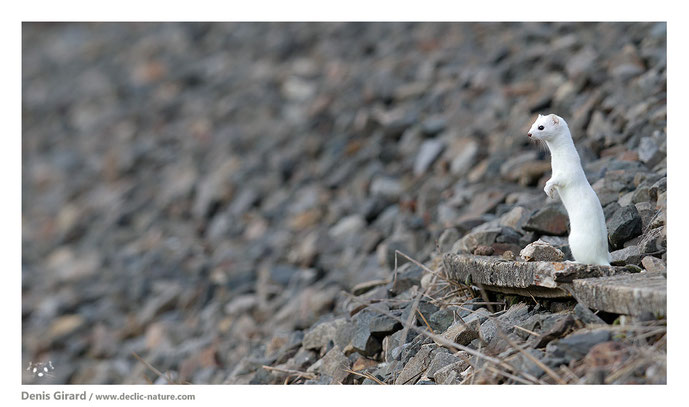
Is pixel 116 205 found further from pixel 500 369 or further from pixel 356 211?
pixel 500 369

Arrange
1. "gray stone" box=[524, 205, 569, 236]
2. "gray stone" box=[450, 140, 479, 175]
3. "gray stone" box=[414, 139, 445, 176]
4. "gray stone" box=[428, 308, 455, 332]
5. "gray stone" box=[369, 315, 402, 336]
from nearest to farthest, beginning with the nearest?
1. "gray stone" box=[428, 308, 455, 332]
2. "gray stone" box=[369, 315, 402, 336]
3. "gray stone" box=[524, 205, 569, 236]
4. "gray stone" box=[450, 140, 479, 175]
5. "gray stone" box=[414, 139, 445, 176]

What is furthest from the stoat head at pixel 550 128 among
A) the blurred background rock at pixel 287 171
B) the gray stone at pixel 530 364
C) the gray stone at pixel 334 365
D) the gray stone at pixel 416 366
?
the gray stone at pixel 334 365

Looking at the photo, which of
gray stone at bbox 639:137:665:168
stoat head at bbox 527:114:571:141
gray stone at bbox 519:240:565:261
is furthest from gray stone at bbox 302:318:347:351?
Result: gray stone at bbox 639:137:665:168

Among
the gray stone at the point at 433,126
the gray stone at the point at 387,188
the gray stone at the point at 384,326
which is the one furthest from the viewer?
the gray stone at the point at 433,126

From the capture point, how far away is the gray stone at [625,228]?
3982 mm

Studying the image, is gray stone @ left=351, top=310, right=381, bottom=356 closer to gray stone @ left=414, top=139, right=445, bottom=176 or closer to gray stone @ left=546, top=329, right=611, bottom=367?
gray stone @ left=546, top=329, right=611, bottom=367

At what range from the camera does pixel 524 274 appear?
11.5 ft

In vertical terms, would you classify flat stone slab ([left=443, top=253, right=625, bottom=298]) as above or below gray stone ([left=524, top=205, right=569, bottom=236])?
below

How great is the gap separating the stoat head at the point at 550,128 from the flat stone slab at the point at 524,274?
596 mm

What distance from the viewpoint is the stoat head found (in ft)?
11.9

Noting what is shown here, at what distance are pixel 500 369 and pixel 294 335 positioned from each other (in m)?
2.29

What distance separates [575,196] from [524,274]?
0.42m

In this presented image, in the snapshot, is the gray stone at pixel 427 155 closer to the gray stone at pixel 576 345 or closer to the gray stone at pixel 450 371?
the gray stone at pixel 450 371

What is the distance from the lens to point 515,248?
4.39 metres
